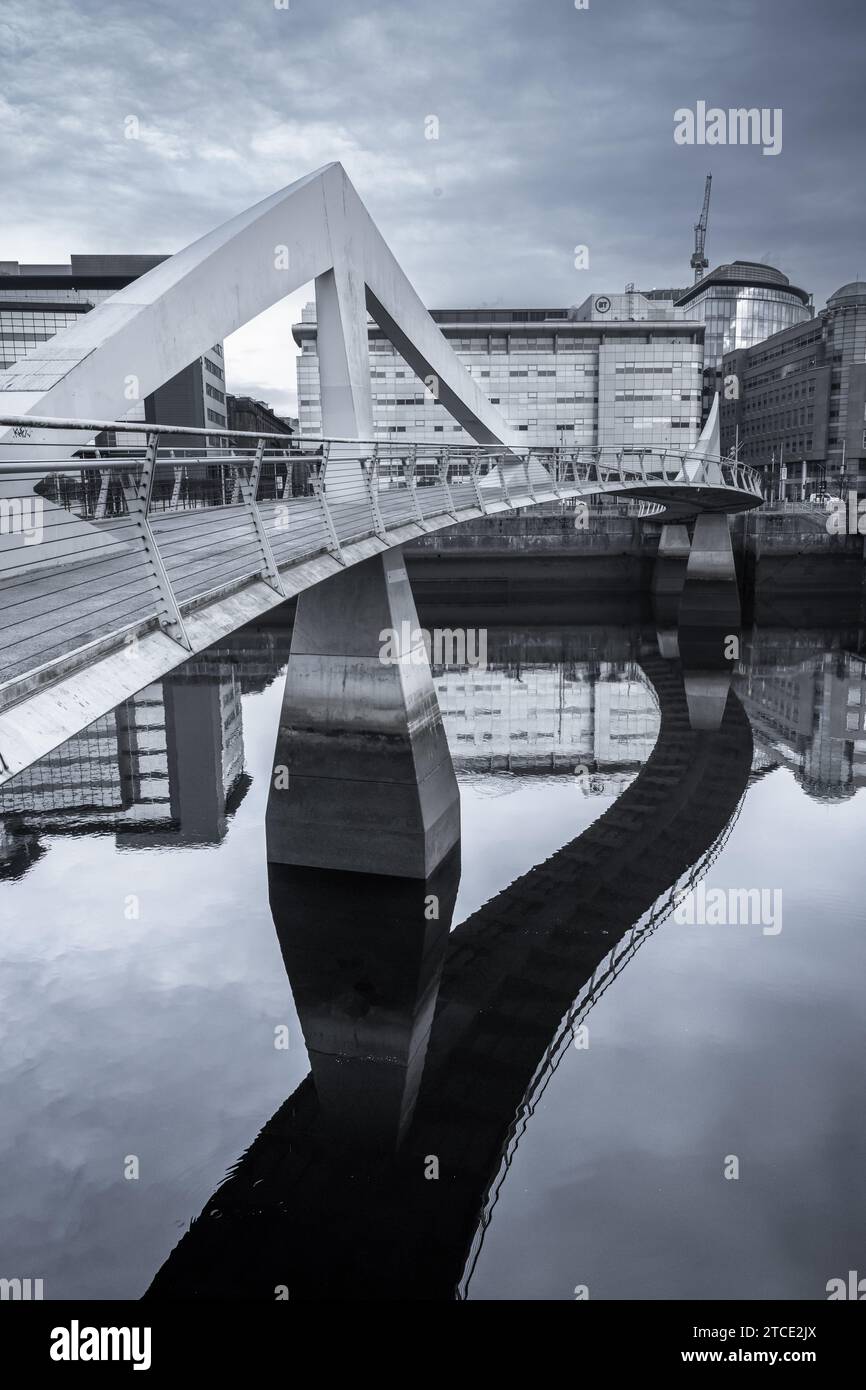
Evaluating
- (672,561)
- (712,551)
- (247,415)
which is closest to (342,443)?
(712,551)

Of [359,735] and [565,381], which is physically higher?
[565,381]

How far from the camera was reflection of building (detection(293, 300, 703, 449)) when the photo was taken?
7338cm

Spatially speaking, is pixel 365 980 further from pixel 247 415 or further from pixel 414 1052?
pixel 247 415

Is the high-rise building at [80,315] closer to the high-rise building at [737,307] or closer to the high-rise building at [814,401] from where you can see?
the high-rise building at [814,401]

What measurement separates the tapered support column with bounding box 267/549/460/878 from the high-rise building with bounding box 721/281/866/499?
217 feet

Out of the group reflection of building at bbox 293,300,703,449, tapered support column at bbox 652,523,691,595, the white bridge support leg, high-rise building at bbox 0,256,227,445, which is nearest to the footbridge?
the white bridge support leg

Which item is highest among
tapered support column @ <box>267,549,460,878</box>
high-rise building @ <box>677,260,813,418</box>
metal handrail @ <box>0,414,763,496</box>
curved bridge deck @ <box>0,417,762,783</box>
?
high-rise building @ <box>677,260,813,418</box>

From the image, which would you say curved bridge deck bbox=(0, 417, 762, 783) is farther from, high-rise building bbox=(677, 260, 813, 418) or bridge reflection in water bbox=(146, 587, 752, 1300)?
high-rise building bbox=(677, 260, 813, 418)

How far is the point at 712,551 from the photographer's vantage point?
115 ft

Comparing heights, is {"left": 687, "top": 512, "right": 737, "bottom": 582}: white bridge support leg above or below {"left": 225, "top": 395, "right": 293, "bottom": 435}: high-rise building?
below

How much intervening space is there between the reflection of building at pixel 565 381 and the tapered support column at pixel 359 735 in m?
64.9

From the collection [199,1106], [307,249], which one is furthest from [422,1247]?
[307,249]

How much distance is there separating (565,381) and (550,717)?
58282 mm

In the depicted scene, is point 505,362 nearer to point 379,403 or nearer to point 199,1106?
point 379,403
